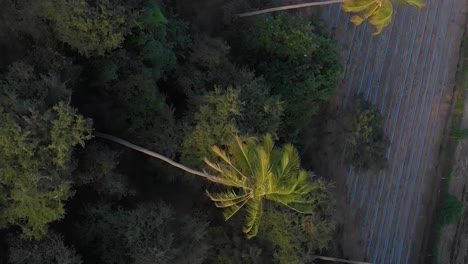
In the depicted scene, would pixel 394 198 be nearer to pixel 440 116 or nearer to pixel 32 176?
pixel 440 116

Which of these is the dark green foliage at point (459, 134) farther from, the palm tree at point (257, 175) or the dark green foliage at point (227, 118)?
the palm tree at point (257, 175)

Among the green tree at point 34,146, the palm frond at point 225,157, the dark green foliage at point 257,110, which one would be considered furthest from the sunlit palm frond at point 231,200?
the green tree at point 34,146

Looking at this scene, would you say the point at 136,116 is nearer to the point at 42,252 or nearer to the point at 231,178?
the point at 231,178

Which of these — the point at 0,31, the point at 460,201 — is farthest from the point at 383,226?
the point at 0,31

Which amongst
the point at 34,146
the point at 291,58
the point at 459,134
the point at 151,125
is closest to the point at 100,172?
the point at 151,125

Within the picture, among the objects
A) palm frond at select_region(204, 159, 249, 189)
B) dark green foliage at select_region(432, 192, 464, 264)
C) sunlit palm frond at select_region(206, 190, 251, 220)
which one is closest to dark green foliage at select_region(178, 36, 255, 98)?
palm frond at select_region(204, 159, 249, 189)

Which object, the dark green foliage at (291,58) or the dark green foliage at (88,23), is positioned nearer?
the dark green foliage at (88,23)
